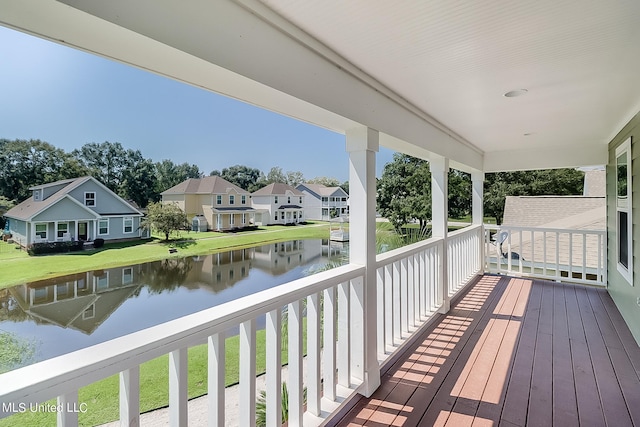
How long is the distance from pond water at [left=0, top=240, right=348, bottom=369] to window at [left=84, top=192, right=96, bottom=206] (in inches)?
9.0

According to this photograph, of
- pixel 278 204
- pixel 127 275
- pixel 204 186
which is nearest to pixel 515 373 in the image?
pixel 278 204

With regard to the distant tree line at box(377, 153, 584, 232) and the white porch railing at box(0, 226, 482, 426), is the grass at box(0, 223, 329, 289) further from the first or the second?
the distant tree line at box(377, 153, 584, 232)

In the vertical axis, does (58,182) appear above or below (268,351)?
above

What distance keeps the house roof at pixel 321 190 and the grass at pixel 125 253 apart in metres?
0.22

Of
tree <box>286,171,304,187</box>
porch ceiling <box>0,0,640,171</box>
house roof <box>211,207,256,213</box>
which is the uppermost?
porch ceiling <box>0,0,640,171</box>

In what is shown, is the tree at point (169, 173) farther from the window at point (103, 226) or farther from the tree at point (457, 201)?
the tree at point (457, 201)

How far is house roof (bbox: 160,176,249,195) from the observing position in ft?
4.12

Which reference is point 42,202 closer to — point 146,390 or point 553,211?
point 146,390

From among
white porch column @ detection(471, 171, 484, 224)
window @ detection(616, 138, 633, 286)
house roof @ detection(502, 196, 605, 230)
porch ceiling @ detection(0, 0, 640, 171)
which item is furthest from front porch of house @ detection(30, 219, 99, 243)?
house roof @ detection(502, 196, 605, 230)

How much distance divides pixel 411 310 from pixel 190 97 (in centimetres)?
290

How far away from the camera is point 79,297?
3.14 feet

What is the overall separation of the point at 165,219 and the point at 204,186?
8.0 inches

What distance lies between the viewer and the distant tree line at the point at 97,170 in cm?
88

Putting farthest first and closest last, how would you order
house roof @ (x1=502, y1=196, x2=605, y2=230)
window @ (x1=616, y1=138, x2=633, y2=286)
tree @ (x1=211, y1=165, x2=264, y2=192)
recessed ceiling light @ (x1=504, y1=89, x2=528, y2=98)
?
house roof @ (x1=502, y1=196, x2=605, y2=230) → window @ (x1=616, y1=138, x2=633, y2=286) → recessed ceiling light @ (x1=504, y1=89, x2=528, y2=98) → tree @ (x1=211, y1=165, x2=264, y2=192)
